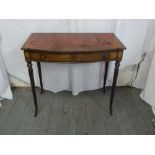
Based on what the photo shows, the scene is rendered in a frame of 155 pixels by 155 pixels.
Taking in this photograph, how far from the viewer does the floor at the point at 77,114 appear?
59.4 inches

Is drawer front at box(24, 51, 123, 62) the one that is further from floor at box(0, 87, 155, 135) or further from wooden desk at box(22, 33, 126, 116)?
floor at box(0, 87, 155, 135)

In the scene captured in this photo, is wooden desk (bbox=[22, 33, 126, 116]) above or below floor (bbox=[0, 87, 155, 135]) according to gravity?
above

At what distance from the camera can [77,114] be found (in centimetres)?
168

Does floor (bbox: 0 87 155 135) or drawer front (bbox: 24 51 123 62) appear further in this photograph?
floor (bbox: 0 87 155 135)

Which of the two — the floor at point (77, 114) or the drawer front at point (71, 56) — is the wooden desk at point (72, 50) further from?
the floor at point (77, 114)

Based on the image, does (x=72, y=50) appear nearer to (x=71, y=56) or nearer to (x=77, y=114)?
(x=71, y=56)

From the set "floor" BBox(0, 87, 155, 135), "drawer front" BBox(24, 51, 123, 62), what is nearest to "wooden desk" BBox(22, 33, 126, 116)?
"drawer front" BBox(24, 51, 123, 62)

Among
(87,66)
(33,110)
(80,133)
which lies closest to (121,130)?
(80,133)

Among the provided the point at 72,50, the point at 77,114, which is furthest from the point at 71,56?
the point at 77,114

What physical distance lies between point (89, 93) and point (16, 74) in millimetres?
859

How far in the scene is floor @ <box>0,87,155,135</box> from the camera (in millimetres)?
1508

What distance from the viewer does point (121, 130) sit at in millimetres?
1508

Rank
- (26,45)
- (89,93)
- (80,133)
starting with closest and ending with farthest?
1. (26,45)
2. (80,133)
3. (89,93)
